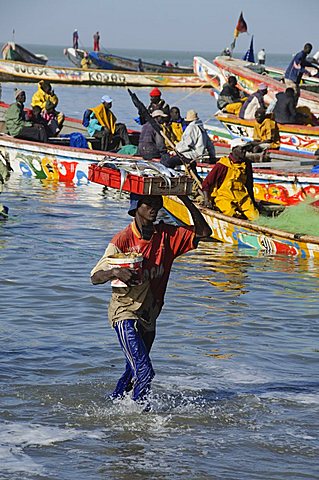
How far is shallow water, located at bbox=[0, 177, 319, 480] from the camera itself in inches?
242

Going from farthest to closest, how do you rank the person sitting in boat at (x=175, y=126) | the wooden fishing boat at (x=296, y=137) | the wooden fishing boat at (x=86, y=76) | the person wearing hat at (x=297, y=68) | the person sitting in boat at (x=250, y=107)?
the wooden fishing boat at (x=86, y=76)
the person wearing hat at (x=297, y=68)
the person sitting in boat at (x=250, y=107)
the wooden fishing boat at (x=296, y=137)
the person sitting in boat at (x=175, y=126)

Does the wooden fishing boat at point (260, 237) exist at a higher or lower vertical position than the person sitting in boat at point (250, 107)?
lower

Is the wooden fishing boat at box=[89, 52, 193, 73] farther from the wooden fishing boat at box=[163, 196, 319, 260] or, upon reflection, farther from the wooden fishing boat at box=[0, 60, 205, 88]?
the wooden fishing boat at box=[163, 196, 319, 260]

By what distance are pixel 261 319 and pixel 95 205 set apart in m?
7.31

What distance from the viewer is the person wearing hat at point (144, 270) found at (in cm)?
605

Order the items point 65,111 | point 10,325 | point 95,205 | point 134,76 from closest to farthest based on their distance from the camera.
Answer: point 10,325
point 95,205
point 65,111
point 134,76

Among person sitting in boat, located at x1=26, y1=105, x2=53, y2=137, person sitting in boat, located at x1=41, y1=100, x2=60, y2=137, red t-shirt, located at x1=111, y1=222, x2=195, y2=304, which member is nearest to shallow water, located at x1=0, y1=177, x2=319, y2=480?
red t-shirt, located at x1=111, y1=222, x2=195, y2=304

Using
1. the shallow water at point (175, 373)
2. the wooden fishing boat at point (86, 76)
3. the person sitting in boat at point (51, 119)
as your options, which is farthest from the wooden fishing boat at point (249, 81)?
the wooden fishing boat at point (86, 76)

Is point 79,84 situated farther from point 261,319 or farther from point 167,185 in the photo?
point 167,185

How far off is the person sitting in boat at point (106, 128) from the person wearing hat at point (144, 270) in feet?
38.5

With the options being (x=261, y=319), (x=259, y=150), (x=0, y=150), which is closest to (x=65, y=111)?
(x=0, y=150)

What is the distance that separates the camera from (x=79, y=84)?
4462 centimetres

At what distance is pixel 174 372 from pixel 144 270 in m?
1.97

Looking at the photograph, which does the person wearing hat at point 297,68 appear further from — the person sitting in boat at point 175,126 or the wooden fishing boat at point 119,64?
the wooden fishing boat at point 119,64
